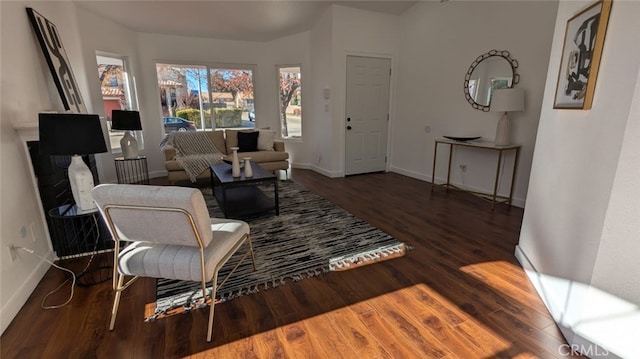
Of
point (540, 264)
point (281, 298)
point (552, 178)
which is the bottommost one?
point (281, 298)

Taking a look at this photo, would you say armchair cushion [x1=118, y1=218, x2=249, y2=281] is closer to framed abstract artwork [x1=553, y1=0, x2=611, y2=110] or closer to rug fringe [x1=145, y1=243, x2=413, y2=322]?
rug fringe [x1=145, y1=243, x2=413, y2=322]

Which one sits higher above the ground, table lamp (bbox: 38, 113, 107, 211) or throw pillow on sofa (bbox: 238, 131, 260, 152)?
table lamp (bbox: 38, 113, 107, 211)

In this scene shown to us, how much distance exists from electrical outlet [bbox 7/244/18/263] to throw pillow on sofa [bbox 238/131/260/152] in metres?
3.68

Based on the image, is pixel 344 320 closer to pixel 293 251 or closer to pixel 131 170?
pixel 293 251

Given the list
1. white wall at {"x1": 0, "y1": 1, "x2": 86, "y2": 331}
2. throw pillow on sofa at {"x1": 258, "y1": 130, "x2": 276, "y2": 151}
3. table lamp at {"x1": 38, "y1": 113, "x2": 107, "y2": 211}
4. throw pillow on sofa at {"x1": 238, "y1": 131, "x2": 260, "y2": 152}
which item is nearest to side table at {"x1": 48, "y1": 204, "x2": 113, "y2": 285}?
white wall at {"x1": 0, "y1": 1, "x2": 86, "y2": 331}

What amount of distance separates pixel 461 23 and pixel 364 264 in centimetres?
386

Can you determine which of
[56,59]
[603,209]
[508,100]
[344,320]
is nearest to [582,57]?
[603,209]

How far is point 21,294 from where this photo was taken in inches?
77.4

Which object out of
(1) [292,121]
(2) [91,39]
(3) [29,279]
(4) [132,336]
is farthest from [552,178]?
(2) [91,39]

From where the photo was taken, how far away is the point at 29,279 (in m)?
2.09

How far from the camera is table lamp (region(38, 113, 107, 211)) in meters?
1.96

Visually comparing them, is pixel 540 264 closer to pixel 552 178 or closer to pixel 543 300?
pixel 543 300

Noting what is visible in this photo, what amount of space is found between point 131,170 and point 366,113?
4178 mm

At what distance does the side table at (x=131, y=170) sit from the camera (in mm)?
4633
